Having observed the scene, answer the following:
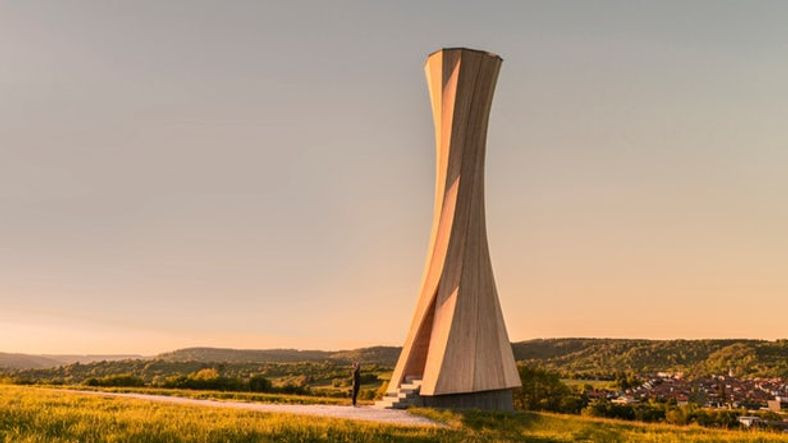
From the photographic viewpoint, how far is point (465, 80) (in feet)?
60.0

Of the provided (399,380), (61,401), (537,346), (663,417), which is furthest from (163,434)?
(537,346)

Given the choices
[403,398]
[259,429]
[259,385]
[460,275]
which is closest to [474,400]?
[403,398]

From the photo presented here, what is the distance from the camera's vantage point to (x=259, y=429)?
24.2 ft

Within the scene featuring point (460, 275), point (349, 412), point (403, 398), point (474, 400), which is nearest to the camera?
point (349, 412)

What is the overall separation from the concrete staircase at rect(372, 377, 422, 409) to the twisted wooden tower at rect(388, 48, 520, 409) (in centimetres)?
21

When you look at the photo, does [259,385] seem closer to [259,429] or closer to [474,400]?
[474,400]

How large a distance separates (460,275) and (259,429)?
413 inches

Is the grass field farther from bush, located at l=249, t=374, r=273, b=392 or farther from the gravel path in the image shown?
bush, located at l=249, t=374, r=273, b=392

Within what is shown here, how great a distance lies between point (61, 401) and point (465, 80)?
1333cm

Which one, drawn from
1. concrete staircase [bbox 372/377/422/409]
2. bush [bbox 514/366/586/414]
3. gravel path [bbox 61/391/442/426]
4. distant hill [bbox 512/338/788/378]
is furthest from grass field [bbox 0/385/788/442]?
distant hill [bbox 512/338/788/378]

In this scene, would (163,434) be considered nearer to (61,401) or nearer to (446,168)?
(61,401)

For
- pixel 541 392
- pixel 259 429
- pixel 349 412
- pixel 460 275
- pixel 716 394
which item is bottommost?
pixel 716 394

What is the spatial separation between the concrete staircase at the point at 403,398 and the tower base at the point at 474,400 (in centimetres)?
24

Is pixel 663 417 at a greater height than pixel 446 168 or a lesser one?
lesser
